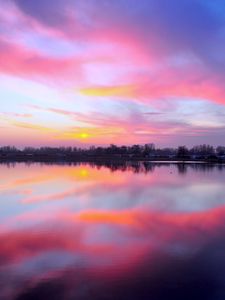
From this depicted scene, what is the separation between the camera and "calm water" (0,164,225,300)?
6449 millimetres

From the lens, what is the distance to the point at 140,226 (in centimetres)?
1197

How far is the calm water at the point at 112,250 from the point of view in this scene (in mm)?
6449

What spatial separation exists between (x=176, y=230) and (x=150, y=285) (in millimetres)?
4919

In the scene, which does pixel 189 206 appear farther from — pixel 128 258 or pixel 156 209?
pixel 128 258

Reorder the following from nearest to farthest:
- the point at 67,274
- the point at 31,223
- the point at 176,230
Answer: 1. the point at 67,274
2. the point at 176,230
3. the point at 31,223

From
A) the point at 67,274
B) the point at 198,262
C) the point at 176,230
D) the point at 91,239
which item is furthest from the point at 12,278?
the point at 176,230

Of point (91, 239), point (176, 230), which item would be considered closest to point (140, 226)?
point (176, 230)

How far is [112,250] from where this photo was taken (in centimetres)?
907

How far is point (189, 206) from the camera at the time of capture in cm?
1570

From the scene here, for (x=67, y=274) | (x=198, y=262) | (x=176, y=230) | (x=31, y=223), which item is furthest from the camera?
(x=31, y=223)

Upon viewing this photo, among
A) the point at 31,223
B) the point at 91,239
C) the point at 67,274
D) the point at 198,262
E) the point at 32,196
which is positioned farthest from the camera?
the point at 32,196

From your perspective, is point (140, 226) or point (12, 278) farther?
point (140, 226)

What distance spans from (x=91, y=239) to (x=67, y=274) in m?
3.01

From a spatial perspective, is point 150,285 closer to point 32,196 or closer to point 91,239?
point 91,239
